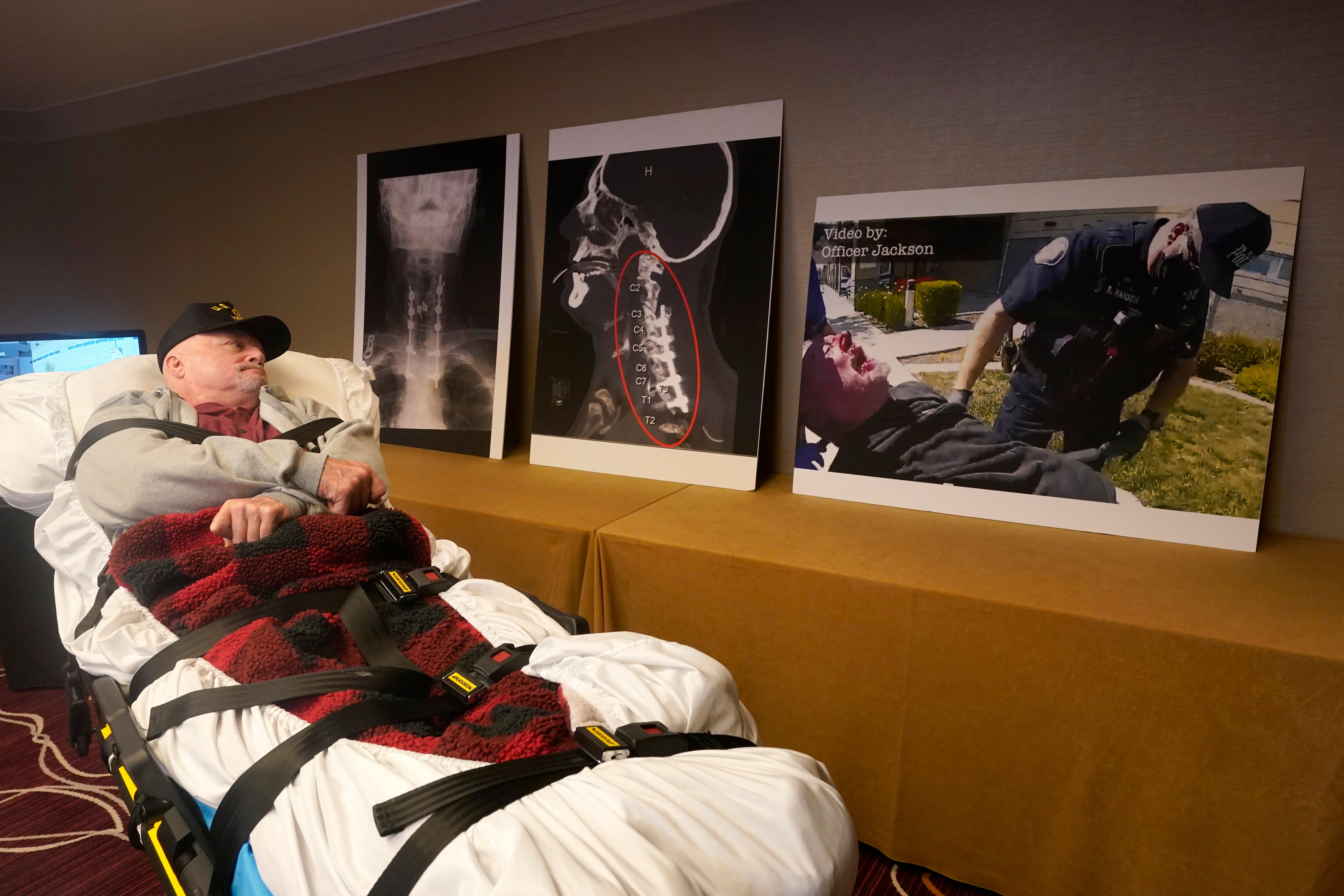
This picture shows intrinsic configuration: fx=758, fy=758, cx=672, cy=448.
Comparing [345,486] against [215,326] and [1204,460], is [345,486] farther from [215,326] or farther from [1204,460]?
[1204,460]

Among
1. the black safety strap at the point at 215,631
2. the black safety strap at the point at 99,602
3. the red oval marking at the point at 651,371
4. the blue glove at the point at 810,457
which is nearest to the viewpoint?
the black safety strap at the point at 215,631

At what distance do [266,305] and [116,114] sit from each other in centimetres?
130

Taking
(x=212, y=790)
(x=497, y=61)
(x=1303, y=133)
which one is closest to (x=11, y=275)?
(x=497, y=61)

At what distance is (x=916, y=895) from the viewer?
1506mm

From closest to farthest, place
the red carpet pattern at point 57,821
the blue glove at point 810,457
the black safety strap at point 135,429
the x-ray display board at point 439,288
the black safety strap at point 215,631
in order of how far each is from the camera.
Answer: the black safety strap at point 215,631
the black safety strap at point 135,429
the red carpet pattern at point 57,821
the blue glove at point 810,457
the x-ray display board at point 439,288

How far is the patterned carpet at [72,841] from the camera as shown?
1489mm

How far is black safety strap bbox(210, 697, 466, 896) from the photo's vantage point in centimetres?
82

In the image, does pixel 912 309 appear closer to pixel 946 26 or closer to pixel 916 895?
pixel 946 26

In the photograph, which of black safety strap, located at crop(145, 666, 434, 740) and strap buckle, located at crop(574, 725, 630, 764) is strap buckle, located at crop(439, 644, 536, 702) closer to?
black safety strap, located at crop(145, 666, 434, 740)

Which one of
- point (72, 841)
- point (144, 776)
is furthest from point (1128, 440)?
point (72, 841)

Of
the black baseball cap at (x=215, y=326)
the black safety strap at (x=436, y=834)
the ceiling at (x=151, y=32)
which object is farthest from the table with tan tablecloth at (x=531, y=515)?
the ceiling at (x=151, y=32)

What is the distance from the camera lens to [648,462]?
2189 mm

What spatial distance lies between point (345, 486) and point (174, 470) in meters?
0.27

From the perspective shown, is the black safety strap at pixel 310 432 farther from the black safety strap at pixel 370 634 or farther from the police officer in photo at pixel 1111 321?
the police officer in photo at pixel 1111 321
